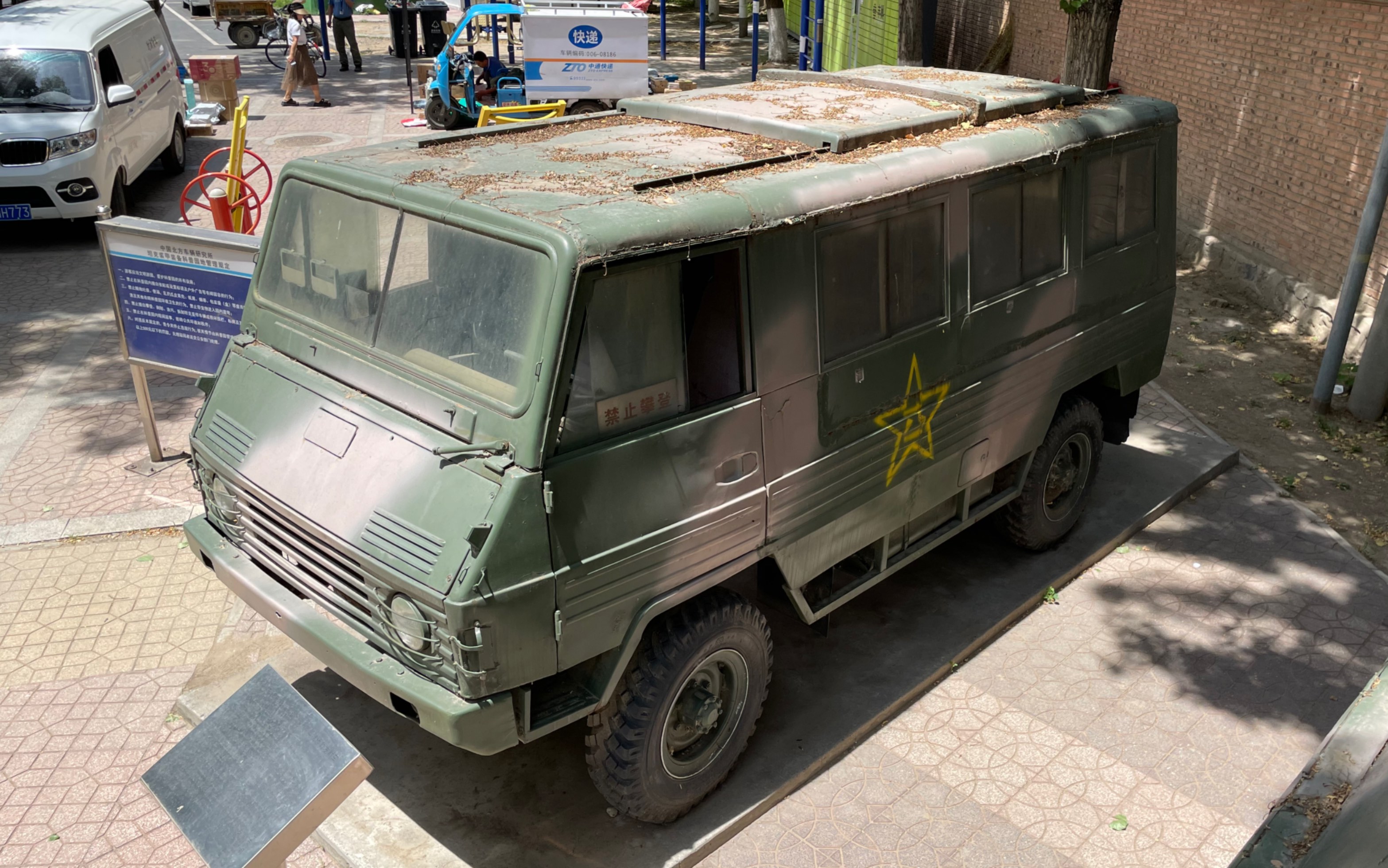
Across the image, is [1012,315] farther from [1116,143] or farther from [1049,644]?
[1049,644]

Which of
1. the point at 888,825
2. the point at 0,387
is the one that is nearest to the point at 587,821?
the point at 888,825

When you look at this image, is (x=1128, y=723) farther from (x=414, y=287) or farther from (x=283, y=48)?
(x=283, y=48)

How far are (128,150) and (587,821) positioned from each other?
10.6m

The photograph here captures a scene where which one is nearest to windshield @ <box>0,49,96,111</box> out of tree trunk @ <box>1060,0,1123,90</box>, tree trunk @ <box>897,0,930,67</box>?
tree trunk @ <box>897,0,930,67</box>

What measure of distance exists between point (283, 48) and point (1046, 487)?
2290cm

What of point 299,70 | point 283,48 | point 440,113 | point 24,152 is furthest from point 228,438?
point 283,48

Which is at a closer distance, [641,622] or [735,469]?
[641,622]

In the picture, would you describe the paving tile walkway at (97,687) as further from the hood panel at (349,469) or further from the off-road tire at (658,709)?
the hood panel at (349,469)

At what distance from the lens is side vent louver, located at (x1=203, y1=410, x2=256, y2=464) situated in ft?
14.1

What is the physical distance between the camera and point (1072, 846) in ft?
14.6

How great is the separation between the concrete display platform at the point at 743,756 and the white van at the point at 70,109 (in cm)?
781

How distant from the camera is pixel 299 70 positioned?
728 inches

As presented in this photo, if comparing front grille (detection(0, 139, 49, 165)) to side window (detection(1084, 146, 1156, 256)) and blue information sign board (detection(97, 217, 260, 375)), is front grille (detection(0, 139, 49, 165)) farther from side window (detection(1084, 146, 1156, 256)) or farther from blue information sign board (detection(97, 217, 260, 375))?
side window (detection(1084, 146, 1156, 256))

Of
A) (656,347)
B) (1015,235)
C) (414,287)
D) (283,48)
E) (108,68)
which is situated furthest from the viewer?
(283,48)
